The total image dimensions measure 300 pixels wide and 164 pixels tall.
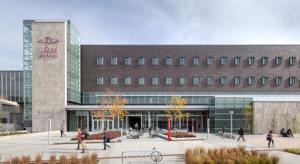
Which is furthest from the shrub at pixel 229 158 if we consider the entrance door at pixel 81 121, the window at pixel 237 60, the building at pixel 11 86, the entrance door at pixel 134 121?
the building at pixel 11 86

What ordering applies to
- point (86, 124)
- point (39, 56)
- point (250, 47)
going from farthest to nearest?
point (250, 47) < point (86, 124) < point (39, 56)

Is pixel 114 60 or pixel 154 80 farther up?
pixel 114 60

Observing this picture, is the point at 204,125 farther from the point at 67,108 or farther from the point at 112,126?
the point at 67,108

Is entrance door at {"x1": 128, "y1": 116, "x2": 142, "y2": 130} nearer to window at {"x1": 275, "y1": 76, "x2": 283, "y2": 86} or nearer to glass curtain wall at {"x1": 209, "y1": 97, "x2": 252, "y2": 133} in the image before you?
glass curtain wall at {"x1": 209, "y1": 97, "x2": 252, "y2": 133}

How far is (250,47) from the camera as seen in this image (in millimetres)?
72062

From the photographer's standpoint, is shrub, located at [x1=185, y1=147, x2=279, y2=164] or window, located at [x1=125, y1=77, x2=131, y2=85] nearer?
shrub, located at [x1=185, y1=147, x2=279, y2=164]

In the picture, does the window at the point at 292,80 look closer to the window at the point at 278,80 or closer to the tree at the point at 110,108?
the window at the point at 278,80

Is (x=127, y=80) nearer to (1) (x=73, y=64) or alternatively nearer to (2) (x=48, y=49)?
(1) (x=73, y=64)

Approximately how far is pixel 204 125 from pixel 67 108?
22766 mm

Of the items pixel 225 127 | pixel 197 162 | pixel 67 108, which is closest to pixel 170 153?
pixel 197 162

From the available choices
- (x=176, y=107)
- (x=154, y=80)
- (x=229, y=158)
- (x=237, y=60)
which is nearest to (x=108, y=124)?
(x=154, y=80)

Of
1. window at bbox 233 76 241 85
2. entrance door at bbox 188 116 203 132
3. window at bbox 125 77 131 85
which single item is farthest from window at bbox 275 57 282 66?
window at bbox 125 77 131 85

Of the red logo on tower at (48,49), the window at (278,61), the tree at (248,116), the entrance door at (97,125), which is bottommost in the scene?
the entrance door at (97,125)

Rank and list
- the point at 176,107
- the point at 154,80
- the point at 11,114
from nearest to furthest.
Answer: the point at 176,107 < the point at 154,80 < the point at 11,114
